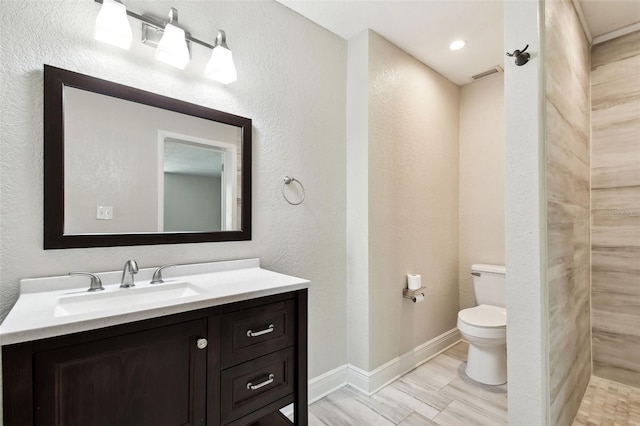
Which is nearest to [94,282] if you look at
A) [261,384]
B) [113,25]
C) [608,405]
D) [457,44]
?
[261,384]

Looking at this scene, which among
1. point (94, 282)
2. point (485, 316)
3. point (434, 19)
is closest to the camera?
point (94, 282)

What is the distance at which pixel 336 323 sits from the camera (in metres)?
2.18

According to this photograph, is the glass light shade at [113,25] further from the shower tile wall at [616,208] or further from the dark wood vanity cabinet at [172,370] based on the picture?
the shower tile wall at [616,208]

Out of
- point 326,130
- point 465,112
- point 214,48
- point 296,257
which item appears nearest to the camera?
point 214,48

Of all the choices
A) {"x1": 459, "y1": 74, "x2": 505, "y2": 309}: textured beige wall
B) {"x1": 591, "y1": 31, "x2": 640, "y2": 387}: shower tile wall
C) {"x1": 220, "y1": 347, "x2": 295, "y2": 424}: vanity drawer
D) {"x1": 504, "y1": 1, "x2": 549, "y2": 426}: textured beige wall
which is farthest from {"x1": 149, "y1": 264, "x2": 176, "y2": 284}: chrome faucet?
{"x1": 591, "y1": 31, "x2": 640, "y2": 387}: shower tile wall

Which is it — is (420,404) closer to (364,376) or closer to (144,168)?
(364,376)

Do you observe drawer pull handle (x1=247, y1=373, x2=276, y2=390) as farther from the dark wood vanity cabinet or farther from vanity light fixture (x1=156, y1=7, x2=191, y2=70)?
vanity light fixture (x1=156, y1=7, x2=191, y2=70)

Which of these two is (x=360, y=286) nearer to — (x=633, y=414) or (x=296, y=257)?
(x=296, y=257)

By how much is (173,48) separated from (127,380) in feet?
4.39

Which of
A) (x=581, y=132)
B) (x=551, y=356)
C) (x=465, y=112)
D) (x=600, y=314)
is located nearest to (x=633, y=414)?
(x=600, y=314)

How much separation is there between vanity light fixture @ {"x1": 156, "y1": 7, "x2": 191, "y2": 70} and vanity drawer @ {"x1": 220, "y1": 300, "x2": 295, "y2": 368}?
1.17 m

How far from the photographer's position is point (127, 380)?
3.19 feet

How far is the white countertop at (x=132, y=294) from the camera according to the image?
0.85 metres

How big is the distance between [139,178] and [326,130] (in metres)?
1.21
